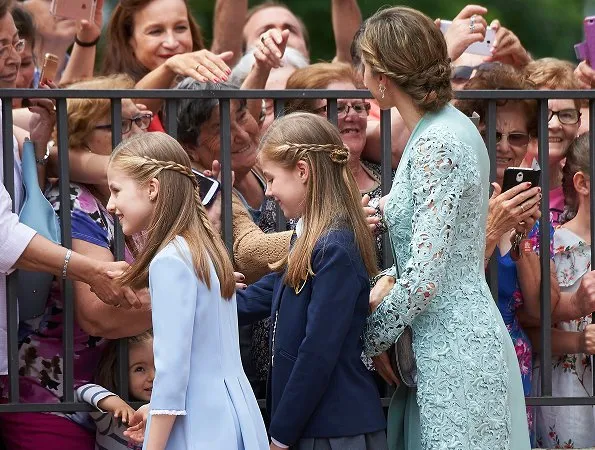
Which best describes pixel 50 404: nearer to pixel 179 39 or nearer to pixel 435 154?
pixel 435 154

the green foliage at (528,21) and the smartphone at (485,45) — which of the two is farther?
the green foliage at (528,21)

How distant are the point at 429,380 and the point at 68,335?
1.30 metres

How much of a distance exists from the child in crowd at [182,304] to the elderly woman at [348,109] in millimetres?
1002

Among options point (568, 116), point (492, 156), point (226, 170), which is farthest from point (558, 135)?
point (226, 170)

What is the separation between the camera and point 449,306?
391 cm

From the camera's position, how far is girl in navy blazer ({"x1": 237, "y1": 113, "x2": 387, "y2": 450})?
12.9 ft

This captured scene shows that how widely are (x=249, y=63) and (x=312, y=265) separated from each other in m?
2.01

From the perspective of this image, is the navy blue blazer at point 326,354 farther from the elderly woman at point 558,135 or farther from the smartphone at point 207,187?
the elderly woman at point 558,135

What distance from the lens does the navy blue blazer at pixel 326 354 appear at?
3918mm

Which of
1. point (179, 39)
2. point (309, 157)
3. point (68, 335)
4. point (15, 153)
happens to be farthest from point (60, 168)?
point (179, 39)

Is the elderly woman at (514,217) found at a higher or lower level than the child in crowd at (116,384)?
higher

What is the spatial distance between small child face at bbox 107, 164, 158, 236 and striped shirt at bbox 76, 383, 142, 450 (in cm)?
85

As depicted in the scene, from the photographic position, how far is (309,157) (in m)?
4.06

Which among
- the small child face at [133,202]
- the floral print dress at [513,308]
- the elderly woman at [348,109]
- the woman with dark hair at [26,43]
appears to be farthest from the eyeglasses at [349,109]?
the woman with dark hair at [26,43]
